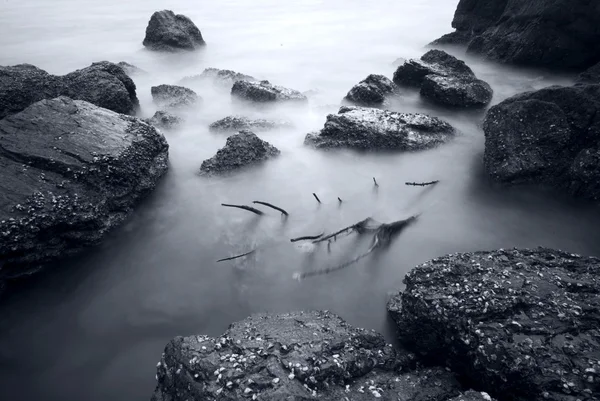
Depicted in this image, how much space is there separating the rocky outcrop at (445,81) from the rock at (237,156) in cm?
429

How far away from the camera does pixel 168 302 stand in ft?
13.9

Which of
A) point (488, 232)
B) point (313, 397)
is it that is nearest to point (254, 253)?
point (313, 397)

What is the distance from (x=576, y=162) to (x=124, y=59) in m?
12.8

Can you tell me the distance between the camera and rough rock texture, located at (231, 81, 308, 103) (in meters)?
8.52

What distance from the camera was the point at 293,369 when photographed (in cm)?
274

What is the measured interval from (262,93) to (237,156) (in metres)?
2.89

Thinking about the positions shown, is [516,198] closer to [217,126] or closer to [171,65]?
[217,126]

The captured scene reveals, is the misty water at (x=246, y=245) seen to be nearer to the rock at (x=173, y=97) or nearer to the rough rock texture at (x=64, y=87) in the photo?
the rock at (x=173, y=97)

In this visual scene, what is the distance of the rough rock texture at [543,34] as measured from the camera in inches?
314

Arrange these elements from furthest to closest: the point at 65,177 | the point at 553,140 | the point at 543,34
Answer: the point at 543,34 < the point at 553,140 < the point at 65,177

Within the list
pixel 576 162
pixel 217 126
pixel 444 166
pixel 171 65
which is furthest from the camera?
pixel 171 65

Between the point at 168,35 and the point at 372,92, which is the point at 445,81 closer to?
the point at 372,92

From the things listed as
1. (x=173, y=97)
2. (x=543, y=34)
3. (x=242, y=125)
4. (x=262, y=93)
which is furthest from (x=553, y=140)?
(x=173, y=97)

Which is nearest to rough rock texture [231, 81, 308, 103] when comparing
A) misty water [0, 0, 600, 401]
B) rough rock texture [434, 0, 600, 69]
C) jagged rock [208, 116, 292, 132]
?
misty water [0, 0, 600, 401]
